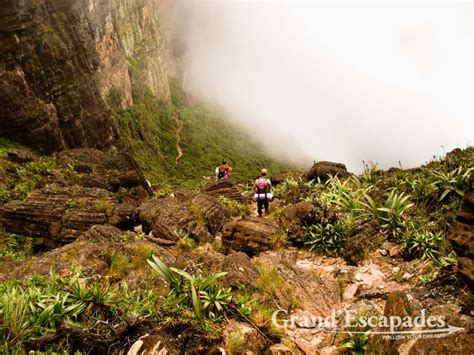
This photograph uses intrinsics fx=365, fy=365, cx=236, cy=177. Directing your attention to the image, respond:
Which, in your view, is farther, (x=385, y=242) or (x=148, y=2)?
(x=148, y=2)

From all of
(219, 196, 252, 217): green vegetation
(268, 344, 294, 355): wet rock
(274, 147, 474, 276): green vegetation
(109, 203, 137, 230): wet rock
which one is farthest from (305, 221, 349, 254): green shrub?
(109, 203, 137, 230): wet rock

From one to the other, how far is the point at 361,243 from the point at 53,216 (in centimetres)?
975

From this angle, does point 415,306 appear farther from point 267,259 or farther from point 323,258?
point 323,258

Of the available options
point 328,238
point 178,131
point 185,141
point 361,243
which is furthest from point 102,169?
point 178,131

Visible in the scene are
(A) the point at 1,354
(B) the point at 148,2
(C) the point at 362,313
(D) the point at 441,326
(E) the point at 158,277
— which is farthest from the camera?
(B) the point at 148,2

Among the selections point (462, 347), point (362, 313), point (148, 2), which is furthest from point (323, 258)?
point (148, 2)

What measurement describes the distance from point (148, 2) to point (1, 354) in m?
116

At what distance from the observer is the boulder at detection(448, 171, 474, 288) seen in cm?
519

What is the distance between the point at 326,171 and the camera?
17703 millimetres

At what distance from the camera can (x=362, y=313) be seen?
18.8 feet

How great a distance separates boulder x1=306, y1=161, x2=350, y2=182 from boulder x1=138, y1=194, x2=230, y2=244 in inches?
242

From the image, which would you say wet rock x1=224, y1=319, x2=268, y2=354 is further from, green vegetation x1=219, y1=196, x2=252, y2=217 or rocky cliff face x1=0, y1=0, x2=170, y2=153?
rocky cliff face x1=0, y1=0, x2=170, y2=153

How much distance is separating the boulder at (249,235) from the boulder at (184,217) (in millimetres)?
1350

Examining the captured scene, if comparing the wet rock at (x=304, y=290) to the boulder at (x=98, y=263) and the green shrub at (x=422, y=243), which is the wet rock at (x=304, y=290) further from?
the boulder at (x=98, y=263)
